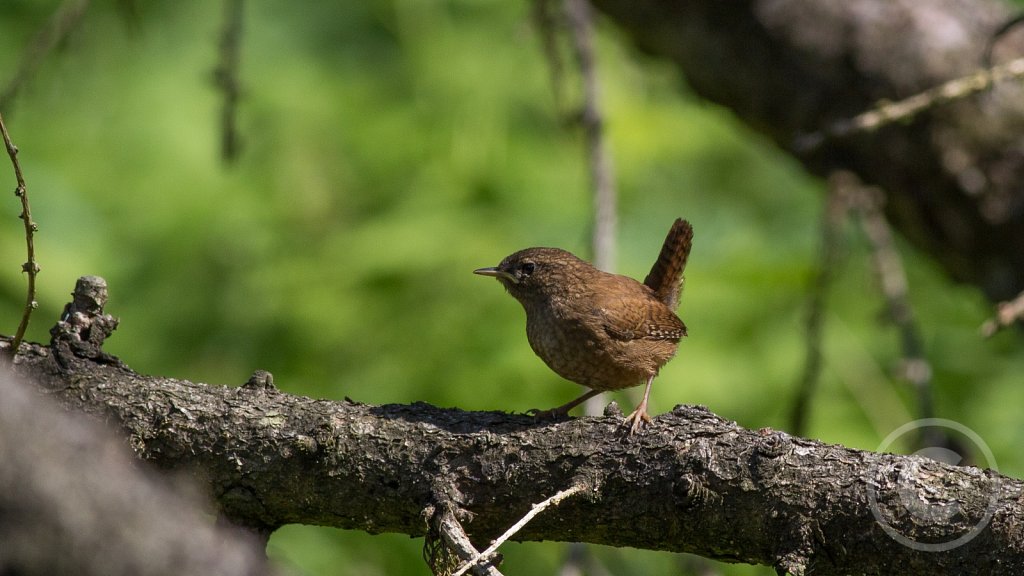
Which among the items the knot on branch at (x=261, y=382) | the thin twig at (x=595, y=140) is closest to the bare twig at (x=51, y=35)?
the knot on branch at (x=261, y=382)

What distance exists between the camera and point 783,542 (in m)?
2.46

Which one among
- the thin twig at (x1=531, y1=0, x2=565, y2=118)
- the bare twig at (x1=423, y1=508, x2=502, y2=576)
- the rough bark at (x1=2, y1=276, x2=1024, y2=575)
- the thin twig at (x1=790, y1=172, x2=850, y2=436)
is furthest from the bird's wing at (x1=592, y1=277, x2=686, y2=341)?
the bare twig at (x1=423, y1=508, x2=502, y2=576)

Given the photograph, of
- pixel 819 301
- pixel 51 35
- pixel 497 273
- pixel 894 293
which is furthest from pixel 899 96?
pixel 51 35

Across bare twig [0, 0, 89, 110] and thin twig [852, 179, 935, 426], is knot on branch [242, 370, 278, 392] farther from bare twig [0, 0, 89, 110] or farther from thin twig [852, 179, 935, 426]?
thin twig [852, 179, 935, 426]

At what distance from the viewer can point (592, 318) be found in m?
3.86

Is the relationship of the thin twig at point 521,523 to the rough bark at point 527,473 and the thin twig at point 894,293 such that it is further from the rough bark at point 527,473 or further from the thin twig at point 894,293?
the thin twig at point 894,293

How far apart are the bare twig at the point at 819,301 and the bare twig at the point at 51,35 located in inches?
102

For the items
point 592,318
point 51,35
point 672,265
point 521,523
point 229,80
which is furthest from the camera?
point 672,265

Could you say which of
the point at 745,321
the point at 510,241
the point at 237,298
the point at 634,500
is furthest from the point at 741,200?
the point at 634,500

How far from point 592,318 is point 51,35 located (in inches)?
80.7

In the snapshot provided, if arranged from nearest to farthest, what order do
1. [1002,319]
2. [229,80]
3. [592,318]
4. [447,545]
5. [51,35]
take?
1. [447,545]
2. [1002,319]
3. [51,35]
4. [229,80]
5. [592,318]

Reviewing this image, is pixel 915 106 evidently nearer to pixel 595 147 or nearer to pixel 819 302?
pixel 819 302

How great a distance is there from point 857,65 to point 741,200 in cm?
188

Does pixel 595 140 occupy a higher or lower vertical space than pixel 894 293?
higher
